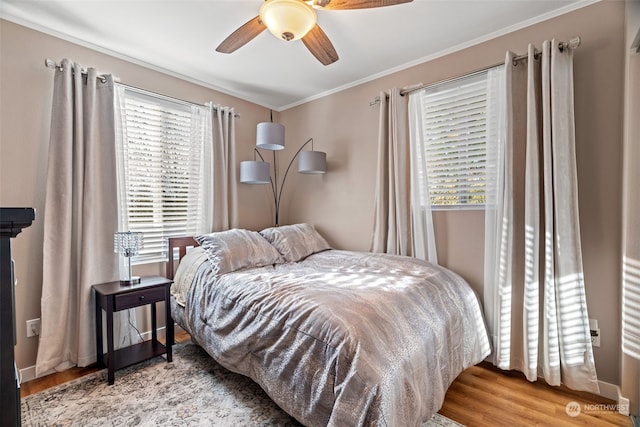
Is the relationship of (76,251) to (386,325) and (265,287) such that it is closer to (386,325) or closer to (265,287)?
(265,287)

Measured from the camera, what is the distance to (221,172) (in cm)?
320

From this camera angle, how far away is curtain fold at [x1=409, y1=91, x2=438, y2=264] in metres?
2.60

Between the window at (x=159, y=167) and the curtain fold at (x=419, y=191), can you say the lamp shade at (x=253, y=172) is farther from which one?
the curtain fold at (x=419, y=191)

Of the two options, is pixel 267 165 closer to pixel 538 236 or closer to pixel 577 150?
pixel 538 236

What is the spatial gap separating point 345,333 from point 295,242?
5.42 feet

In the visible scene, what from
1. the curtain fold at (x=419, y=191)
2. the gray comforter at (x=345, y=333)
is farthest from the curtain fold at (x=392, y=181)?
the gray comforter at (x=345, y=333)

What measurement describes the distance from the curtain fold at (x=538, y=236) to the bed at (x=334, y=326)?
26cm

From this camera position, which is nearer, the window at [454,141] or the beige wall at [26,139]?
the beige wall at [26,139]

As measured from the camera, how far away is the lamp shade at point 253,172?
327cm

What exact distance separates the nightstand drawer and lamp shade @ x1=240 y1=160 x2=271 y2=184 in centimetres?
143

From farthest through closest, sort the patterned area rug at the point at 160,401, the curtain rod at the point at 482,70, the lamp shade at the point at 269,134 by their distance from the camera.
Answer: the lamp shade at the point at 269,134, the curtain rod at the point at 482,70, the patterned area rug at the point at 160,401

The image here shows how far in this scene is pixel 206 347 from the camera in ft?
7.04

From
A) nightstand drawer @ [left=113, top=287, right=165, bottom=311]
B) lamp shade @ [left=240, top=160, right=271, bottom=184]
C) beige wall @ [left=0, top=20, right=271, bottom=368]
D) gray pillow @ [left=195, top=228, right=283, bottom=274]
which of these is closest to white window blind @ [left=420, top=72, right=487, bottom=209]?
gray pillow @ [left=195, top=228, right=283, bottom=274]

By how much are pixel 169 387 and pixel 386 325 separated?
162 centimetres
